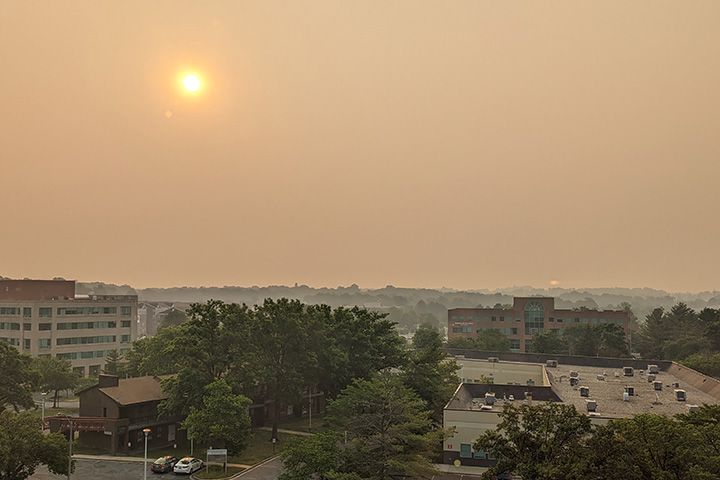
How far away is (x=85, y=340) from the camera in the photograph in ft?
415

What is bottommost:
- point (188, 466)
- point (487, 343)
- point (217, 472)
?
point (217, 472)

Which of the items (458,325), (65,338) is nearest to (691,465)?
(65,338)

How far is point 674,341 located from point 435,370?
7215 centimetres

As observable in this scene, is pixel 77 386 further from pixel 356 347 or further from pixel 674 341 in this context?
pixel 674 341

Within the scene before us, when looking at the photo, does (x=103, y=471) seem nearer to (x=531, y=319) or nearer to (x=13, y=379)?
(x=13, y=379)

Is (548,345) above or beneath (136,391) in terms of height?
above

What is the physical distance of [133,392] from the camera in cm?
6506

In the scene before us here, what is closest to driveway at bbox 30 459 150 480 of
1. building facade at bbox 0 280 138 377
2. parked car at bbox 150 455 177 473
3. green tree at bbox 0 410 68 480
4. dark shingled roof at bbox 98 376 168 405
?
parked car at bbox 150 455 177 473

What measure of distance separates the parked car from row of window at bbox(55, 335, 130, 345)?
3038 inches

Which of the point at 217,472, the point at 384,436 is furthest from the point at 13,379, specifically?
the point at 384,436

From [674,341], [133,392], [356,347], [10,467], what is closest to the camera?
[10,467]

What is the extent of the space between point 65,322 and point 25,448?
288 feet

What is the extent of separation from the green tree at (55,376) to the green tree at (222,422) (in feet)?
141

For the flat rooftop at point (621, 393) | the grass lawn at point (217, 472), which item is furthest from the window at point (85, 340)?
the flat rooftop at point (621, 393)
